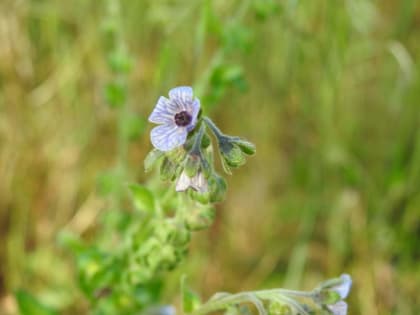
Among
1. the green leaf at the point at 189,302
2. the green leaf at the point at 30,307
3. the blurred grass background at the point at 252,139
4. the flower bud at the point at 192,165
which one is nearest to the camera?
the flower bud at the point at 192,165

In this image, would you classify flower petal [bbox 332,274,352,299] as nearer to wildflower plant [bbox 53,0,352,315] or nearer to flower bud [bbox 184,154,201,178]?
wildflower plant [bbox 53,0,352,315]

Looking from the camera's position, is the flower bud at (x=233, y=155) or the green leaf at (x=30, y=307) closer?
the flower bud at (x=233, y=155)

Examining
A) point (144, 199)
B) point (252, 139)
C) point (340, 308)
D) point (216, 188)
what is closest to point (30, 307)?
point (144, 199)

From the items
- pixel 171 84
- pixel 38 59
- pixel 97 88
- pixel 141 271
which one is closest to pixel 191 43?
pixel 171 84

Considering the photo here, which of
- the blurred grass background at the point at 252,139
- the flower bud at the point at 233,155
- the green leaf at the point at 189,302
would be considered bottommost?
the green leaf at the point at 189,302

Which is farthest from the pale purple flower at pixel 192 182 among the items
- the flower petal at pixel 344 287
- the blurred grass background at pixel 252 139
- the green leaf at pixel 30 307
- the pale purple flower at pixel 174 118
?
the blurred grass background at pixel 252 139

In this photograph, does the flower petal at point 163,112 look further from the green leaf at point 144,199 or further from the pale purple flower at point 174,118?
the green leaf at point 144,199

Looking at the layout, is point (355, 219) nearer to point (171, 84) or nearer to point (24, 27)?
point (171, 84)
